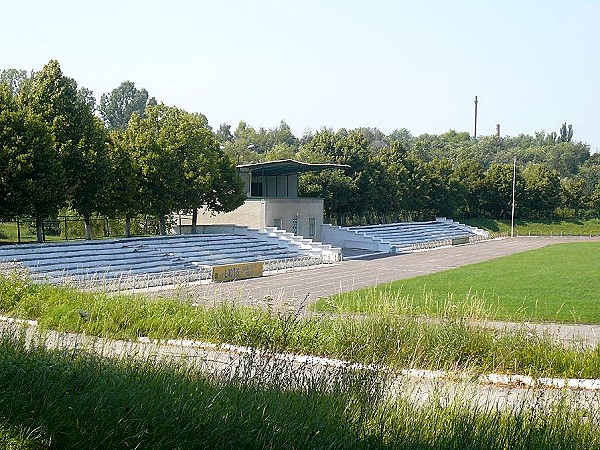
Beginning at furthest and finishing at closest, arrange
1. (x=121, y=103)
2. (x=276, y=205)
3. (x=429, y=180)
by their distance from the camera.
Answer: (x=121, y=103) → (x=429, y=180) → (x=276, y=205)

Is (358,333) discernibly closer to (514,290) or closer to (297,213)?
(514,290)

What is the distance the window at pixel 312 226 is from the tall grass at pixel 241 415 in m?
50.3

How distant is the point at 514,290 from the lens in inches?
1186

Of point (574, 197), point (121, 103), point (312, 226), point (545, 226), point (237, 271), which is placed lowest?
point (545, 226)

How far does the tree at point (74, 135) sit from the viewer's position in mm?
35750

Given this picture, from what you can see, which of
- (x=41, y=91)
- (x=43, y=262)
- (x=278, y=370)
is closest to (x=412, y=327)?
(x=278, y=370)

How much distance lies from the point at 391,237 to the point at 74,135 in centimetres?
3275

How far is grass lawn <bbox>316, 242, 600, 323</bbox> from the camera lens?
2198 cm

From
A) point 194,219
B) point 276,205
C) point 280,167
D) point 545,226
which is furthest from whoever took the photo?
point 545,226

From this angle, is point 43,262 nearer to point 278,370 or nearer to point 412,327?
point 412,327

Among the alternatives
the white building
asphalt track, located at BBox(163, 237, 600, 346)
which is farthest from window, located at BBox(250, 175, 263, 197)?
asphalt track, located at BBox(163, 237, 600, 346)

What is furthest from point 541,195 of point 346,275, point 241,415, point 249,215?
point 241,415

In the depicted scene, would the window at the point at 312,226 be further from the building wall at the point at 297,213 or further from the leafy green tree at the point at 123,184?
the leafy green tree at the point at 123,184

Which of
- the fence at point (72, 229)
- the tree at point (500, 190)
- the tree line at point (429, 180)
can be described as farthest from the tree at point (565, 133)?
the fence at point (72, 229)
